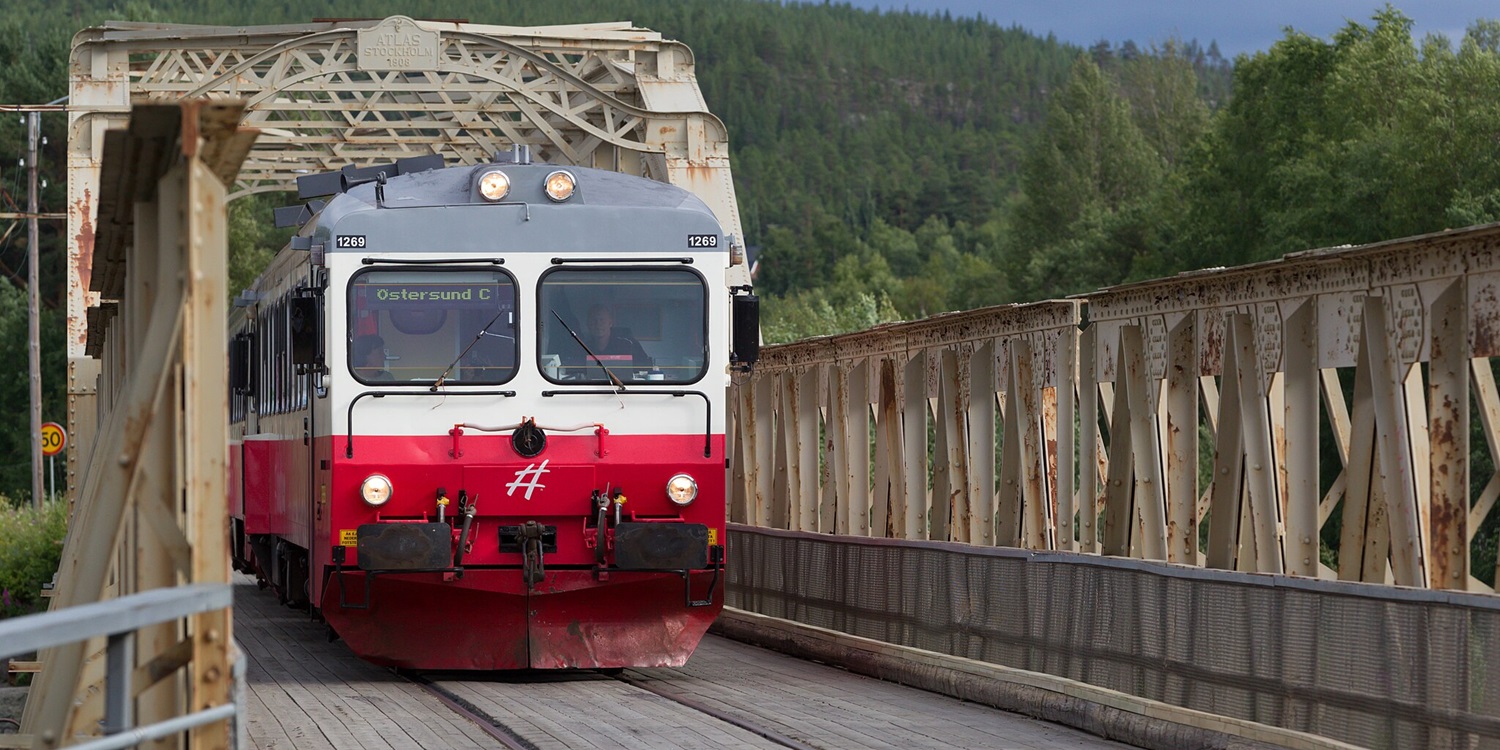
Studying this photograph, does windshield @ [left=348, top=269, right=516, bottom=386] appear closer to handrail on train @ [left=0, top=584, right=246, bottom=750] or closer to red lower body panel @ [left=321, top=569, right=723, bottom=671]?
red lower body panel @ [left=321, top=569, right=723, bottom=671]

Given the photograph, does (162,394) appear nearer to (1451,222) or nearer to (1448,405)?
(1448,405)

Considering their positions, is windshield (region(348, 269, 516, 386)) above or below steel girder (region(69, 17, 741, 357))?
below

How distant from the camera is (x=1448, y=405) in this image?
9.38 meters

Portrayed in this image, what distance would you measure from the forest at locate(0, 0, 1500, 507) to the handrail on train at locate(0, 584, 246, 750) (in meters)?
43.0

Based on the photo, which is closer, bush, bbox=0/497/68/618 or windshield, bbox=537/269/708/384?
windshield, bbox=537/269/708/384

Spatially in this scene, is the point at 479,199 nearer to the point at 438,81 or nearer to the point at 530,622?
the point at 530,622

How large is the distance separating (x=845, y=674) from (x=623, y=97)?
1072 cm

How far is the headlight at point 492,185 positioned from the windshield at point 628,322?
0.65 m

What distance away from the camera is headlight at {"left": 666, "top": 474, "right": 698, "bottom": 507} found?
13648mm

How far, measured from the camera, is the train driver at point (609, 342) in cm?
1382

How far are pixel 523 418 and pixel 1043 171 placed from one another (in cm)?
7463

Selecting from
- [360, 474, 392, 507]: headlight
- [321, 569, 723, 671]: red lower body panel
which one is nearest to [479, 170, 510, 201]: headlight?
[360, 474, 392, 507]: headlight

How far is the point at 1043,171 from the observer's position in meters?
86.4

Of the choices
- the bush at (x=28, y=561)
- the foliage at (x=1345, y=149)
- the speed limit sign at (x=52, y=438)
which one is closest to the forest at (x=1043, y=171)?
the foliage at (x=1345, y=149)
